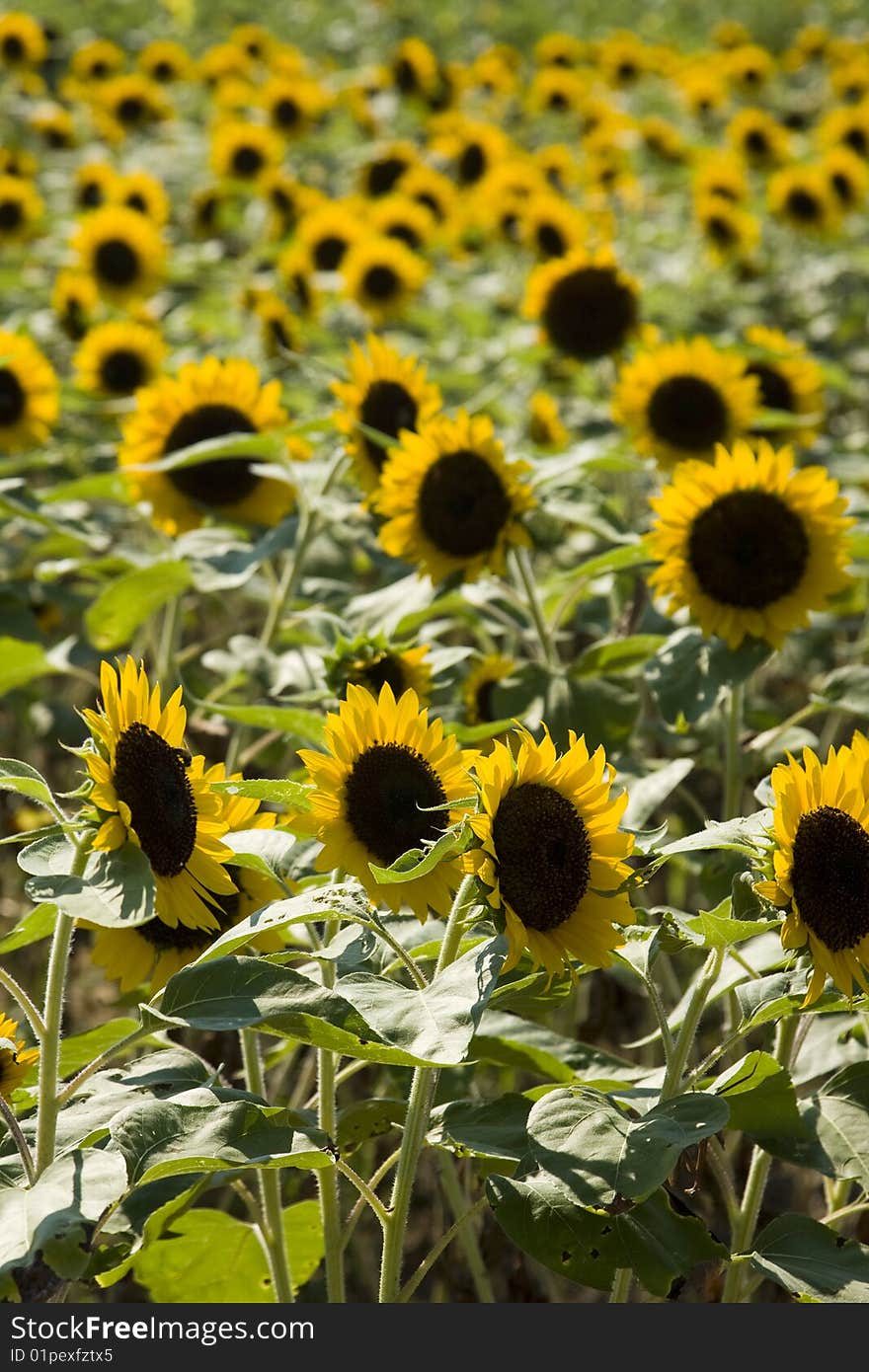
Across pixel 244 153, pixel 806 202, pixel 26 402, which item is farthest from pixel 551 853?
pixel 244 153

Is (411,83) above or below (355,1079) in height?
above

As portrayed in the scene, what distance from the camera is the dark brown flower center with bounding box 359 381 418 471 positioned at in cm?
256

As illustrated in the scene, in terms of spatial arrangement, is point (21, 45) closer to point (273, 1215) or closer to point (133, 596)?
point (133, 596)

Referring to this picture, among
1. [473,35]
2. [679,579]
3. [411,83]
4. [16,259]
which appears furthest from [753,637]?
[473,35]

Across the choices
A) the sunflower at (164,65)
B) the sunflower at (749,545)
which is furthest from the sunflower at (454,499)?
the sunflower at (164,65)

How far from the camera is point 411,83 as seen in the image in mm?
6824

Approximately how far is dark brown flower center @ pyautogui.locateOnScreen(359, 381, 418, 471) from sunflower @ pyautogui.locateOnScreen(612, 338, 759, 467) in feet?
1.40

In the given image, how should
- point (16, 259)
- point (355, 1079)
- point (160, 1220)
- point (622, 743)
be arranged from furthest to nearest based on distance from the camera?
point (16, 259)
point (355, 1079)
point (622, 743)
point (160, 1220)

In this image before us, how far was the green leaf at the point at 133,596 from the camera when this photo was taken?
226 centimetres

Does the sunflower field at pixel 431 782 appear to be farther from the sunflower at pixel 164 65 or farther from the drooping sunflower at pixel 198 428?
the sunflower at pixel 164 65

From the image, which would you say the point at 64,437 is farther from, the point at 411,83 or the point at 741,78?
the point at 741,78

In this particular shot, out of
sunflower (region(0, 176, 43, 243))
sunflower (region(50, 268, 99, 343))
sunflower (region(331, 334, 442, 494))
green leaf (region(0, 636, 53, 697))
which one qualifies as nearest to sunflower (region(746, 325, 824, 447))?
sunflower (region(331, 334, 442, 494))

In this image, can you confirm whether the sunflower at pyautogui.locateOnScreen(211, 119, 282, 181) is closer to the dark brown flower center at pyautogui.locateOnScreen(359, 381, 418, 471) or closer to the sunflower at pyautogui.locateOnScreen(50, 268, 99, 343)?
the sunflower at pyautogui.locateOnScreen(50, 268, 99, 343)

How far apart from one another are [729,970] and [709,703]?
1.11 ft
